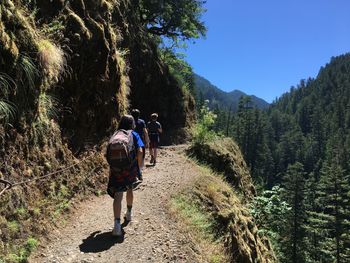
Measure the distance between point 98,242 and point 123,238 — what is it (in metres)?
0.40

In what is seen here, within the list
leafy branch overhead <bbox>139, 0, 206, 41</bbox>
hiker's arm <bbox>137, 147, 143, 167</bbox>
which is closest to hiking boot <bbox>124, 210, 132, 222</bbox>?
hiker's arm <bbox>137, 147, 143, 167</bbox>

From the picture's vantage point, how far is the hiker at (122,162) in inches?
244

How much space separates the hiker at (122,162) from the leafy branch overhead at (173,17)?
613 inches

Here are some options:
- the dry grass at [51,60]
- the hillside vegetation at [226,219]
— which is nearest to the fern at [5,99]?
the dry grass at [51,60]

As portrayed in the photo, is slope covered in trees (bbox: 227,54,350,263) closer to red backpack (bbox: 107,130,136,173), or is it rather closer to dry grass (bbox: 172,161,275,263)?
dry grass (bbox: 172,161,275,263)

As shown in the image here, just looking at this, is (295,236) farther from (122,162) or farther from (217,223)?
(122,162)

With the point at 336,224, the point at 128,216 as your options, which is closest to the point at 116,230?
the point at 128,216

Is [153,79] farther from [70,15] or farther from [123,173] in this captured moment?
[123,173]

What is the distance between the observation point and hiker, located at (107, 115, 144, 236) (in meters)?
6.21

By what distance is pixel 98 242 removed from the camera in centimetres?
621

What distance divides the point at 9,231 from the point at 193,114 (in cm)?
1702

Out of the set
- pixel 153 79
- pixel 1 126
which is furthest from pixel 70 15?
pixel 153 79

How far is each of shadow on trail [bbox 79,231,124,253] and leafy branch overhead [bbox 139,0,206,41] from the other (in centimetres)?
1637

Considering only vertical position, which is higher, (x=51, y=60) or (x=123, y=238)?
(x=51, y=60)
